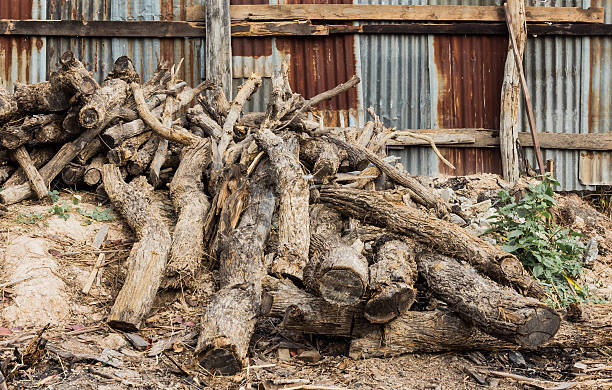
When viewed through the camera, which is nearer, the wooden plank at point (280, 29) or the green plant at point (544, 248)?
the green plant at point (544, 248)

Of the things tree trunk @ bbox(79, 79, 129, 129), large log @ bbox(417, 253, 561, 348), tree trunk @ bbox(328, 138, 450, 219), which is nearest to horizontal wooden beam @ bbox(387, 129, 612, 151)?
tree trunk @ bbox(328, 138, 450, 219)

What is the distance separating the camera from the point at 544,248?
18.5 feet

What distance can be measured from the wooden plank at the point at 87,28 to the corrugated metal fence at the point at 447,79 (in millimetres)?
385

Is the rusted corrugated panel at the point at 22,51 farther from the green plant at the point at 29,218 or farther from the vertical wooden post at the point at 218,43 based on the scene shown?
the green plant at the point at 29,218

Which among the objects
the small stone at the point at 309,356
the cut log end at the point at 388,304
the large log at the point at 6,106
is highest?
the large log at the point at 6,106

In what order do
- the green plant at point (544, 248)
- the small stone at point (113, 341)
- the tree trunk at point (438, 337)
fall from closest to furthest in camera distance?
1. the small stone at point (113, 341)
2. the tree trunk at point (438, 337)
3. the green plant at point (544, 248)

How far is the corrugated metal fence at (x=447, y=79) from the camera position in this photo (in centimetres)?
914

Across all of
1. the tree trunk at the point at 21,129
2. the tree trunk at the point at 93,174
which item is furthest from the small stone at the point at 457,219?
the tree trunk at the point at 21,129

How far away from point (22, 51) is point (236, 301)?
6.81m

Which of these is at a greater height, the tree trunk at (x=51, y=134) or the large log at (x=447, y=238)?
the tree trunk at (x=51, y=134)

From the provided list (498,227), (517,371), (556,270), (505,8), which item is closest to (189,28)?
(505,8)

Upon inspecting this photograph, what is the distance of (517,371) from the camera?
392 centimetres

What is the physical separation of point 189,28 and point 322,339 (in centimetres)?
611

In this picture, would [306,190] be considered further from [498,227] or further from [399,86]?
[399,86]
